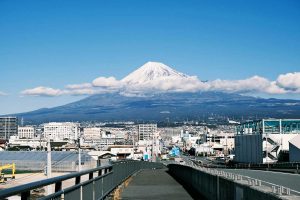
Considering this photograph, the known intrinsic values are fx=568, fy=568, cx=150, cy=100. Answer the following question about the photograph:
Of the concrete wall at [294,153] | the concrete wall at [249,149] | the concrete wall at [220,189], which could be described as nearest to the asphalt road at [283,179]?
the concrete wall at [220,189]

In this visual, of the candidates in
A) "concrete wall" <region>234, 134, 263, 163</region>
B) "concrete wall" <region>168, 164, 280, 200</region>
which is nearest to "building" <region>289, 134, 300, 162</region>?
"concrete wall" <region>234, 134, 263, 163</region>

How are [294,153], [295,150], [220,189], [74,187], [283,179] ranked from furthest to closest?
[294,153] → [295,150] → [283,179] → [220,189] → [74,187]

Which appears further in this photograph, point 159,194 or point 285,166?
point 285,166

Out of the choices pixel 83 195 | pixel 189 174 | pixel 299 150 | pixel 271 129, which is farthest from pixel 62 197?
pixel 271 129

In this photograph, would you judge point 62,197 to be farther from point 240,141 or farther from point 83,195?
point 240,141

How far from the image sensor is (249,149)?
131 meters

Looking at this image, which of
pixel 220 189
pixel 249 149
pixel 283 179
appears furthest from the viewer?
pixel 249 149

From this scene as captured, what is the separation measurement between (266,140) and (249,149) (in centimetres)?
1523

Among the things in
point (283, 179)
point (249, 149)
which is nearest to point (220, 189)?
point (283, 179)

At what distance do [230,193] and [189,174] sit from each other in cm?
1398

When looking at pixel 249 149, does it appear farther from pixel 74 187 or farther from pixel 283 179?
pixel 74 187

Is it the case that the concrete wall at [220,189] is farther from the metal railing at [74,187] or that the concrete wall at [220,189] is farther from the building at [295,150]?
the building at [295,150]

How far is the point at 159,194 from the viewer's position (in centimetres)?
2111

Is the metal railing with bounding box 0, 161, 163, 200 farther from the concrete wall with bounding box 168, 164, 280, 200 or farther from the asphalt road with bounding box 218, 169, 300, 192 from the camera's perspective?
the asphalt road with bounding box 218, 169, 300, 192
